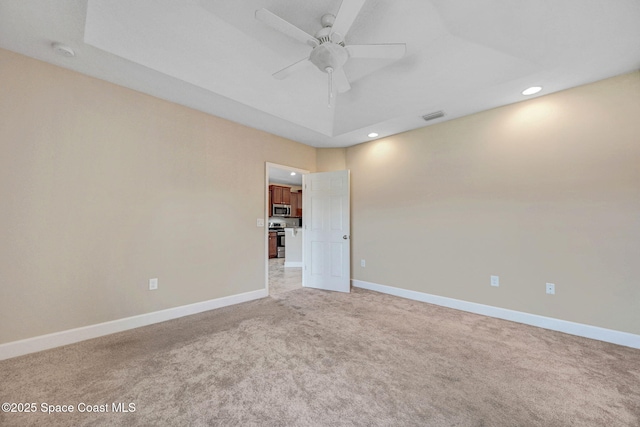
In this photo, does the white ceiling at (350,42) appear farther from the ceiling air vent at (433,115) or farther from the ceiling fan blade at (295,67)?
the ceiling fan blade at (295,67)

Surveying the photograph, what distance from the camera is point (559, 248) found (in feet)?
8.50

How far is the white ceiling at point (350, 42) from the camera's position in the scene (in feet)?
6.21

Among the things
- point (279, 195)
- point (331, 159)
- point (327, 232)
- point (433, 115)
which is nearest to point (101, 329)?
point (327, 232)

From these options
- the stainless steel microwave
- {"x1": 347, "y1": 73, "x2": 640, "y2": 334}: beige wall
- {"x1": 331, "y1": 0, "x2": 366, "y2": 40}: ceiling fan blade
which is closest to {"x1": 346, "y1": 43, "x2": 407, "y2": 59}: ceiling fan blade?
{"x1": 331, "y1": 0, "x2": 366, "y2": 40}: ceiling fan blade

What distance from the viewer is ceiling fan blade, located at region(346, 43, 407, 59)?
73.8 inches

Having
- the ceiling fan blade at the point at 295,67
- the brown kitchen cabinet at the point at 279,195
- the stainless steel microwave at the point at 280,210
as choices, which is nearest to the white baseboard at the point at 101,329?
the ceiling fan blade at the point at 295,67

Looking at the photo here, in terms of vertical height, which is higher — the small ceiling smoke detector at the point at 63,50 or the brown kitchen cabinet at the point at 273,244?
the small ceiling smoke detector at the point at 63,50

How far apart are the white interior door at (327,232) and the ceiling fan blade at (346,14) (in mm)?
2478

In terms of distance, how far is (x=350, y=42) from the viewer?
2449 mm

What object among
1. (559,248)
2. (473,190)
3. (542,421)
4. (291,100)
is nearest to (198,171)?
(291,100)

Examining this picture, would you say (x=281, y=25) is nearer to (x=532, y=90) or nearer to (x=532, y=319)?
A: (x=532, y=90)

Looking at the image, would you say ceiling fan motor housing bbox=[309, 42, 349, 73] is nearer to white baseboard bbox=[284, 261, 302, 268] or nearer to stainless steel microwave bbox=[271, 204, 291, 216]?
white baseboard bbox=[284, 261, 302, 268]

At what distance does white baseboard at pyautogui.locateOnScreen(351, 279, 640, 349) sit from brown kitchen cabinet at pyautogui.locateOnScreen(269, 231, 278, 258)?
4379 millimetres

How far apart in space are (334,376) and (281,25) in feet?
8.48
